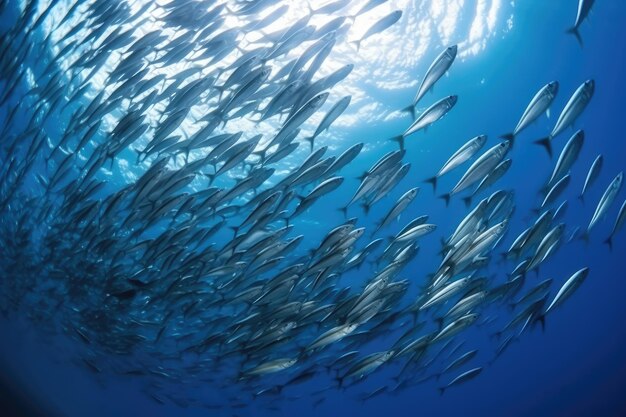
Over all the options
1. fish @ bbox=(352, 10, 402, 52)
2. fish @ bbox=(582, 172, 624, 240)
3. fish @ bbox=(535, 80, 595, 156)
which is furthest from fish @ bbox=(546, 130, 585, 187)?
fish @ bbox=(352, 10, 402, 52)

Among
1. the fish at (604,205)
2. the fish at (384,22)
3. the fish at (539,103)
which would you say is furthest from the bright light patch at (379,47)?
the fish at (604,205)

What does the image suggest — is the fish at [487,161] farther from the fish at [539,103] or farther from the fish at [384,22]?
the fish at [384,22]

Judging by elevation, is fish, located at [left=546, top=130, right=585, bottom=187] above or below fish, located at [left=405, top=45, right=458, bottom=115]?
below

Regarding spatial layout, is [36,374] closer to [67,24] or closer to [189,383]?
[189,383]

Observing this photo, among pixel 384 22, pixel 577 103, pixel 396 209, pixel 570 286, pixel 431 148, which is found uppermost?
pixel 431 148

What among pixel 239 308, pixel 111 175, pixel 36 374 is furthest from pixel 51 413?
pixel 239 308

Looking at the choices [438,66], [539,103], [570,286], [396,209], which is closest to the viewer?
[539,103]

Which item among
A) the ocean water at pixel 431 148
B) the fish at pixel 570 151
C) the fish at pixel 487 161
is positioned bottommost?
the fish at pixel 570 151

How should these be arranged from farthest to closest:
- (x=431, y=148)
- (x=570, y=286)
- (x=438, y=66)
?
(x=431, y=148), (x=570, y=286), (x=438, y=66)

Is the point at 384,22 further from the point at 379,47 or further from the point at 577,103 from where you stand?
the point at 379,47

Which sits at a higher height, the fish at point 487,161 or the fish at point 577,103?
the fish at point 487,161

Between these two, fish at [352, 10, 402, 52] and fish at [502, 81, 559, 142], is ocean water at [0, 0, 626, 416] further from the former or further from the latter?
fish at [352, 10, 402, 52]

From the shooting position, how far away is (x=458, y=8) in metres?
9.84

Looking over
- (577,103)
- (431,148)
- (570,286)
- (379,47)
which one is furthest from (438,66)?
(431,148)
